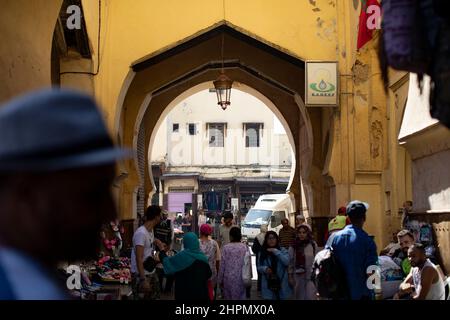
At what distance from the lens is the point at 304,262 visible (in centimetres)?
805

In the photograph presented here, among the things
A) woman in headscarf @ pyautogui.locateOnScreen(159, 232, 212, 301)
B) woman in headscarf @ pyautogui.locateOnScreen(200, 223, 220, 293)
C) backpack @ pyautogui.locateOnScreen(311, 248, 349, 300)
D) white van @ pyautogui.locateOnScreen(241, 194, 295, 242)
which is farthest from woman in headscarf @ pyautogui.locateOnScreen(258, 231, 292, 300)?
white van @ pyautogui.locateOnScreen(241, 194, 295, 242)

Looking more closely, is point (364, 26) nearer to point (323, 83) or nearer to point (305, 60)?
point (323, 83)

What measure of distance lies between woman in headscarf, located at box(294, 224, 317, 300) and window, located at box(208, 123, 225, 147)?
26.8 meters

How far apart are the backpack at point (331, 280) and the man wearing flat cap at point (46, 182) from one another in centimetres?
357

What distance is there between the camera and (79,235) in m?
1.29

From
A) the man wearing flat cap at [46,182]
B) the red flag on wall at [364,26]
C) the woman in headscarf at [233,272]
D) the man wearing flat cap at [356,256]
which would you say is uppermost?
the red flag on wall at [364,26]

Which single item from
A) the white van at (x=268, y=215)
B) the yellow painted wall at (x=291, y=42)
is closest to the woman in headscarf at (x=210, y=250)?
the yellow painted wall at (x=291, y=42)

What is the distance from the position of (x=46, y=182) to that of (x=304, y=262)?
702cm

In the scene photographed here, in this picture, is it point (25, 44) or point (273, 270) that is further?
point (273, 270)

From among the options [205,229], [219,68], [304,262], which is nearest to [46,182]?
[304,262]

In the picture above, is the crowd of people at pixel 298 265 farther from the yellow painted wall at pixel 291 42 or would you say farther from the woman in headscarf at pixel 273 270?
the yellow painted wall at pixel 291 42

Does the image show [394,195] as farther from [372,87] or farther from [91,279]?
[91,279]

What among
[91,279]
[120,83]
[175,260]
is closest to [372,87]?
[120,83]

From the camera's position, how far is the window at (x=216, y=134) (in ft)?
115
